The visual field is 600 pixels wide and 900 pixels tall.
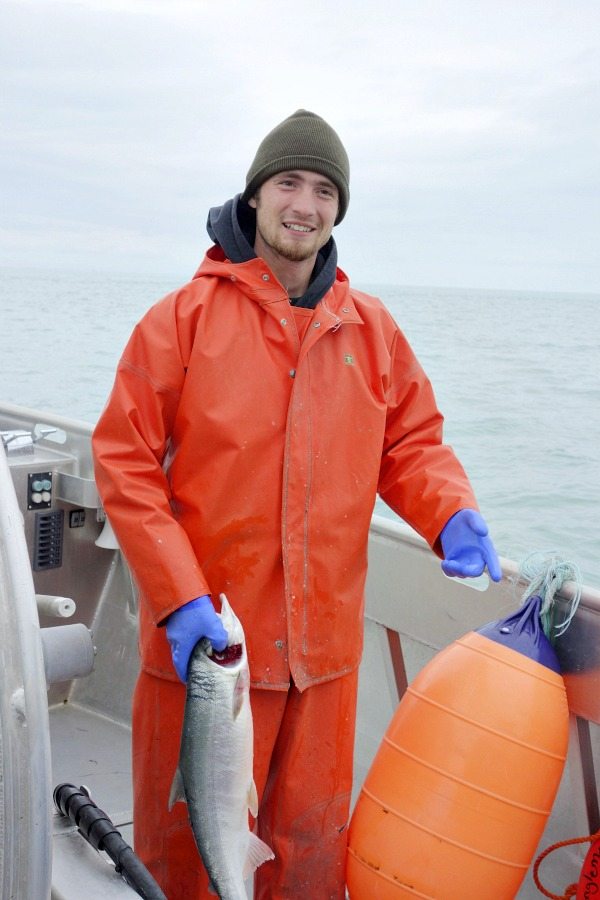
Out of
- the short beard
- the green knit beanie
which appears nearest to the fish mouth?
the short beard

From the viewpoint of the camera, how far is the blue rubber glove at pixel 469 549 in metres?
2.51

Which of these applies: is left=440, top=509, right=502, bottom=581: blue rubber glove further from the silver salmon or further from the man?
the silver salmon

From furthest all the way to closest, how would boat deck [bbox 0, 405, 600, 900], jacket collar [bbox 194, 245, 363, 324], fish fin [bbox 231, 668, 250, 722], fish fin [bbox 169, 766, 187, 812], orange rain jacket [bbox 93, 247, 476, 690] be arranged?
1. jacket collar [bbox 194, 245, 363, 324]
2. orange rain jacket [bbox 93, 247, 476, 690]
3. fish fin [bbox 169, 766, 187, 812]
4. fish fin [bbox 231, 668, 250, 722]
5. boat deck [bbox 0, 405, 600, 900]

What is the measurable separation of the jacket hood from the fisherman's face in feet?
0.21

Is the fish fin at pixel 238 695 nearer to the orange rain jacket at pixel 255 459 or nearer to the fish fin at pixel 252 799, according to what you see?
the fish fin at pixel 252 799

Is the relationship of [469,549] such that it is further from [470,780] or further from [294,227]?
[294,227]

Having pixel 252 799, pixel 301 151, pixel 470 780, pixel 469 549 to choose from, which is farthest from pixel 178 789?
pixel 301 151

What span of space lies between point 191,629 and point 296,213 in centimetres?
110

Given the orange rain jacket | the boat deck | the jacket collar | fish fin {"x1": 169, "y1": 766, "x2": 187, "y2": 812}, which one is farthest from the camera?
the jacket collar

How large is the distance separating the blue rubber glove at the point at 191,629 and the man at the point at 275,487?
0.34 feet

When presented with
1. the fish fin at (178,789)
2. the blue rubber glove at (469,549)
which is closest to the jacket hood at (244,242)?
the blue rubber glove at (469,549)

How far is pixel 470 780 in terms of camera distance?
2393 millimetres

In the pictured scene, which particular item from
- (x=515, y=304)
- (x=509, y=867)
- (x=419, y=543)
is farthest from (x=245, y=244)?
(x=515, y=304)

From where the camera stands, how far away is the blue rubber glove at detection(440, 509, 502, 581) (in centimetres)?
251
